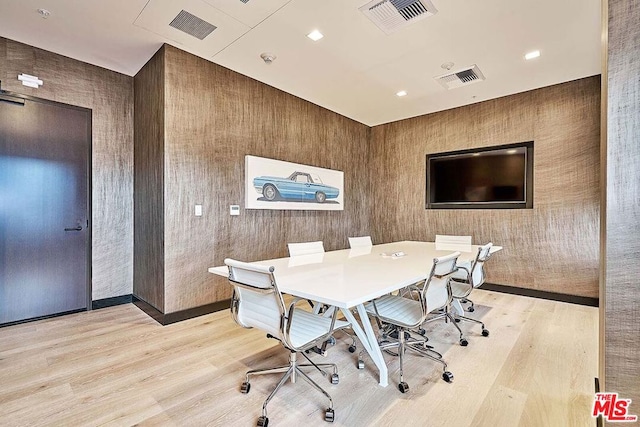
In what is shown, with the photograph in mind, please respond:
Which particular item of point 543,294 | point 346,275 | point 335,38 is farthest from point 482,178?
point 346,275

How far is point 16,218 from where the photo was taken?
121 inches

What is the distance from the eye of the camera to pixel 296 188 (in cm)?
446

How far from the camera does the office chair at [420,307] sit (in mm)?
1990

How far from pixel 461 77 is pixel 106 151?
456cm

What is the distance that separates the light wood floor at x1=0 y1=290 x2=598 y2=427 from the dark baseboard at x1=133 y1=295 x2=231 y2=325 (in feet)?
0.38

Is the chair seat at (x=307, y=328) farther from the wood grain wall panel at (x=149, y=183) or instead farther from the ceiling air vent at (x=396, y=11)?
the ceiling air vent at (x=396, y=11)

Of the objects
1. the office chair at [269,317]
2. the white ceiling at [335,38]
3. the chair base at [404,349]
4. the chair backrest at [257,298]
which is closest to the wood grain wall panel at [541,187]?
the white ceiling at [335,38]

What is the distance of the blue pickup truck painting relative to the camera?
402 centimetres

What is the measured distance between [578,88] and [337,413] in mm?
4827

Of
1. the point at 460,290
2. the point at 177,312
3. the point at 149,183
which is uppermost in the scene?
the point at 149,183

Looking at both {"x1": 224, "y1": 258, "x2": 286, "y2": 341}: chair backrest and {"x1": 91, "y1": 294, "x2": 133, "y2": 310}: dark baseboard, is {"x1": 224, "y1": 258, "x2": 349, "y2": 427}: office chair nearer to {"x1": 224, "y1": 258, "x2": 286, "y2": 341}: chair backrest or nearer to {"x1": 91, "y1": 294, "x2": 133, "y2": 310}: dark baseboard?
{"x1": 224, "y1": 258, "x2": 286, "y2": 341}: chair backrest

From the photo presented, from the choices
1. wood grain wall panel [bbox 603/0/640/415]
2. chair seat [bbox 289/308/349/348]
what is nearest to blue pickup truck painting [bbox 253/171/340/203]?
chair seat [bbox 289/308/349/348]

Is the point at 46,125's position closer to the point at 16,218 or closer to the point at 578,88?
the point at 16,218

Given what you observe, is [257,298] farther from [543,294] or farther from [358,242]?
[543,294]
